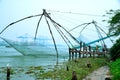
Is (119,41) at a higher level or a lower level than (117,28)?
lower

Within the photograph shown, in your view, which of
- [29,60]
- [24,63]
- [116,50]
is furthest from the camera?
[29,60]

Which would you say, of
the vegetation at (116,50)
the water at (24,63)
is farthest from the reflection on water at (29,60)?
the vegetation at (116,50)

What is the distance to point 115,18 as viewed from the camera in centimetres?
2692

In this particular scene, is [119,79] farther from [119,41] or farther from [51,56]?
[51,56]

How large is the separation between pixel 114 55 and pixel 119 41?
143 cm

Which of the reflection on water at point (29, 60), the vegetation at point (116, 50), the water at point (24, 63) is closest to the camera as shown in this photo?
the water at point (24, 63)

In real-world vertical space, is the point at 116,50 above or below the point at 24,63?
above

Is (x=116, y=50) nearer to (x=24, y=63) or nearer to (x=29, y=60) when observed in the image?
(x=24, y=63)

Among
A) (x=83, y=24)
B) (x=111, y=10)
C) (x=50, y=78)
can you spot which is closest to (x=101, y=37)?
(x=83, y=24)

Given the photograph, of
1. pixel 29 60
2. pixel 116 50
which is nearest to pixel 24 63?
pixel 29 60

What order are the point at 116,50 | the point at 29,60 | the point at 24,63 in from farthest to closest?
the point at 29,60
the point at 24,63
the point at 116,50

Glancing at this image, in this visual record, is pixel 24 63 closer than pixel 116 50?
No

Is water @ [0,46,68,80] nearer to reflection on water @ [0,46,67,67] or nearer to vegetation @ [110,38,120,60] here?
reflection on water @ [0,46,67,67]

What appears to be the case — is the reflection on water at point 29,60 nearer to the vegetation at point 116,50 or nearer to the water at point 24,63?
A: the water at point 24,63
